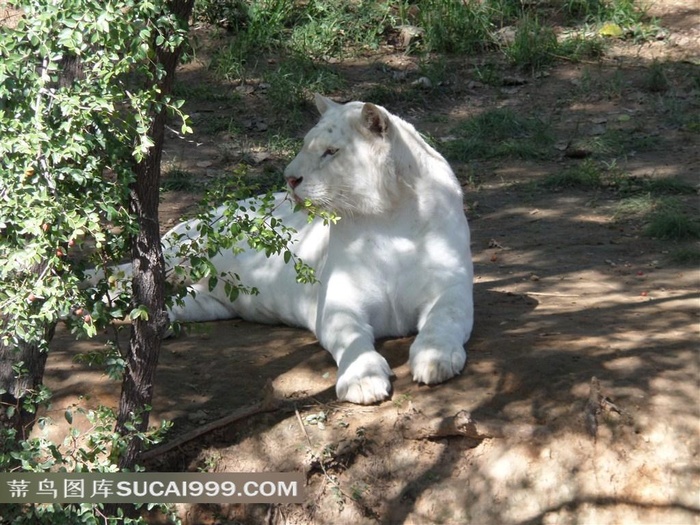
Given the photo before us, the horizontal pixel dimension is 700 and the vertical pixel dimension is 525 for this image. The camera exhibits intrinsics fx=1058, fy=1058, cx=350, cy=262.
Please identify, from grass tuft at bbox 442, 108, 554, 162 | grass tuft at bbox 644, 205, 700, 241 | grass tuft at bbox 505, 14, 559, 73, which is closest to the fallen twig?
grass tuft at bbox 644, 205, 700, 241

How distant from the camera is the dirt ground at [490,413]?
4227 millimetres

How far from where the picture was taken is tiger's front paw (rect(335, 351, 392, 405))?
15.0 ft

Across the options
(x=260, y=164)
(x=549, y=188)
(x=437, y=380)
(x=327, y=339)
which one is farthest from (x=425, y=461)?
(x=260, y=164)

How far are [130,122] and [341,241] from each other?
190 centimetres

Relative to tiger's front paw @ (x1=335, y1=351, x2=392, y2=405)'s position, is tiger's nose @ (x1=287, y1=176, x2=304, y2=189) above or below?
above

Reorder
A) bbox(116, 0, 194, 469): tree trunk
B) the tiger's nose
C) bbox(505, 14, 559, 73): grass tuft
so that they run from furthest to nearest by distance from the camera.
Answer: bbox(505, 14, 559, 73): grass tuft < the tiger's nose < bbox(116, 0, 194, 469): tree trunk

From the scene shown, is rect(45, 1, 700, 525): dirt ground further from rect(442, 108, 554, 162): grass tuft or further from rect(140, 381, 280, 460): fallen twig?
rect(442, 108, 554, 162): grass tuft

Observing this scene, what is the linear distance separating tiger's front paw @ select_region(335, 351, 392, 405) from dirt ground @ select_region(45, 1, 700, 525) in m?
0.06

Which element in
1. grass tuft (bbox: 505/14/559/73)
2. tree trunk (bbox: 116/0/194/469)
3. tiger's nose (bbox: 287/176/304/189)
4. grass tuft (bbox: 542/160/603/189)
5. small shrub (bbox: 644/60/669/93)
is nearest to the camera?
tree trunk (bbox: 116/0/194/469)

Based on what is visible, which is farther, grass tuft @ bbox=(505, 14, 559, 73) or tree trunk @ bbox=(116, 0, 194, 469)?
grass tuft @ bbox=(505, 14, 559, 73)

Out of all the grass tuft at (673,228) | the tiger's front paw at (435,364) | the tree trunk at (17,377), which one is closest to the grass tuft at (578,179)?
the grass tuft at (673,228)

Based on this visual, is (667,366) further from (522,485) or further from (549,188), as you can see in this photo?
(549,188)

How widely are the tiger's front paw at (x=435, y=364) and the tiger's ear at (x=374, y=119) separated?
110 cm

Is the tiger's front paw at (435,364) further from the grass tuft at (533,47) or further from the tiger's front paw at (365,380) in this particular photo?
the grass tuft at (533,47)
